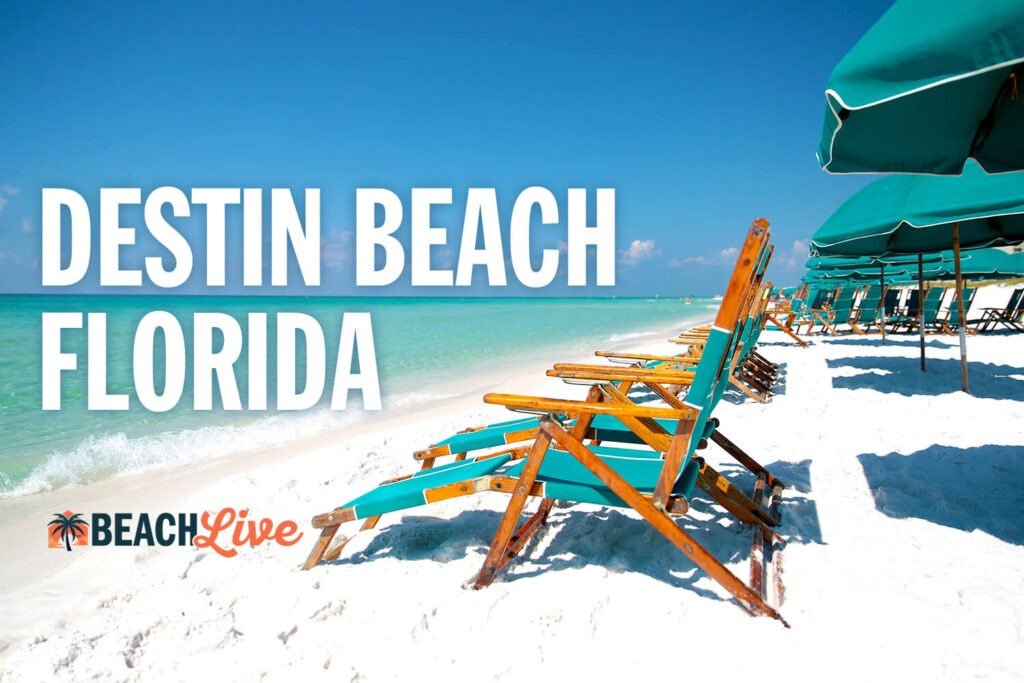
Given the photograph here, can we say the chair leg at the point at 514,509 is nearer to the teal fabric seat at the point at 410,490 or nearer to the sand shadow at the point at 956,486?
the teal fabric seat at the point at 410,490

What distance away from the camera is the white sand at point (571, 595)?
184 centimetres

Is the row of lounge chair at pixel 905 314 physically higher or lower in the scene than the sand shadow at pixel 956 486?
higher

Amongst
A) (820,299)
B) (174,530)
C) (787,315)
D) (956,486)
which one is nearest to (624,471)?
(956,486)

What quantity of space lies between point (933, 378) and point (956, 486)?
3.88 m

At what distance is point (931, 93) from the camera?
221 centimetres

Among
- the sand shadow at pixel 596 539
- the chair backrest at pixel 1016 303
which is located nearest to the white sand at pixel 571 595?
the sand shadow at pixel 596 539

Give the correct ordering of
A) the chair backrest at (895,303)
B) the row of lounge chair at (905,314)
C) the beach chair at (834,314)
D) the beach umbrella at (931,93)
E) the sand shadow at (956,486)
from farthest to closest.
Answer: the beach chair at (834,314)
the chair backrest at (895,303)
the row of lounge chair at (905,314)
the sand shadow at (956,486)
the beach umbrella at (931,93)

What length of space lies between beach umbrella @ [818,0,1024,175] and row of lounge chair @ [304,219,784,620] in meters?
0.51

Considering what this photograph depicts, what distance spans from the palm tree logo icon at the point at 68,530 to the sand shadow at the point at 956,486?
4.29 metres

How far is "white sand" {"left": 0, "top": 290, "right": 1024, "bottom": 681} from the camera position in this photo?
6.04ft

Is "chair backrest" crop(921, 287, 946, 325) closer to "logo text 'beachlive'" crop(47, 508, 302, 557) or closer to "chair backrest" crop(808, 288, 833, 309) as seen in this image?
"chair backrest" crop(808, 288, 833, 309)

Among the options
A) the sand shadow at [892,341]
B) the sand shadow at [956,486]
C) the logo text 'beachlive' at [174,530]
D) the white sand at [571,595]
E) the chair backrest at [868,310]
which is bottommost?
the logo text 'beachlive' at [174,530]

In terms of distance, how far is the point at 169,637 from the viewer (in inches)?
80.9

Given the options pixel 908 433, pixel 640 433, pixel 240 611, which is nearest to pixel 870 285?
pixel 908 433
